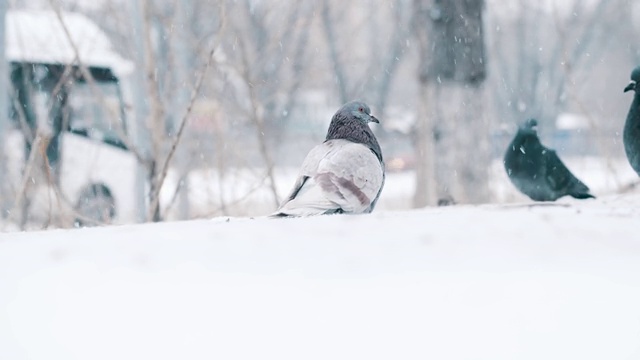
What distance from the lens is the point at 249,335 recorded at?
1330 mm

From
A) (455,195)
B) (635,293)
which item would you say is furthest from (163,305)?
(455,195)

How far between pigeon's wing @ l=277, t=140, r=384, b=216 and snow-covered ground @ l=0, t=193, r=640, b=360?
1.19m

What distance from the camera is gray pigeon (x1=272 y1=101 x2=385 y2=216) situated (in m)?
Answer: 2.88

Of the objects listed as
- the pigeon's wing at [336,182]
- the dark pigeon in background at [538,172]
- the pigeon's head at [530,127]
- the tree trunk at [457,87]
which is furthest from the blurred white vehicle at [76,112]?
the pigeon's wing at [336,182]

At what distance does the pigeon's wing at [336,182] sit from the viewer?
2871 mm

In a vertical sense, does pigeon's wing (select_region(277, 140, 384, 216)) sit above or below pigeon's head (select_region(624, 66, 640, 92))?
below

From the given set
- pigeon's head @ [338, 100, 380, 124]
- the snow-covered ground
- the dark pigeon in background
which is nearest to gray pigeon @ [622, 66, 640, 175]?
the dark pigeon in background

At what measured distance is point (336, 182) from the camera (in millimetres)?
2990

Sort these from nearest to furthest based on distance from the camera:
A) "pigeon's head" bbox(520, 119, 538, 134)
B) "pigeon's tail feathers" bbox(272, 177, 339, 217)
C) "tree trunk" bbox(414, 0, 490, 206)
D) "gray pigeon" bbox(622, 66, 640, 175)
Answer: "pigeon's tail feathers" bbox(272, 177, 339, 217), "gray pigeon" bbox(622, 66, 640, 175), "pigeon's head" bbox(520, 119, 538, 134), "tree trunk" bbox(414, 0, 490, 206)

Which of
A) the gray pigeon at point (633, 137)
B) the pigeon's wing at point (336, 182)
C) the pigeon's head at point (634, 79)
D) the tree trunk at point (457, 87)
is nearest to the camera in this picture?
the pigeon's wing at point (336, 182)

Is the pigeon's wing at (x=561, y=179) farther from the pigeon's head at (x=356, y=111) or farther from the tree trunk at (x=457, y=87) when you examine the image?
the tree trunk at (x=457, y=87)

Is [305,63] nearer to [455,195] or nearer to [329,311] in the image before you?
[455,195]

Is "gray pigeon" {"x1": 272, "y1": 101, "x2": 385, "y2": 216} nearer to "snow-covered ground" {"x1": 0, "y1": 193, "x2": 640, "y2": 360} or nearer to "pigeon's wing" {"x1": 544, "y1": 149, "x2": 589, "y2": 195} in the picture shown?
"pigeon's wing" {"x1": 544, "y1": 149, "x2": 589, "y2": 195}

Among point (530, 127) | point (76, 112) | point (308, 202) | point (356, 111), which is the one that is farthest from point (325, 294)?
point (76, 112)
